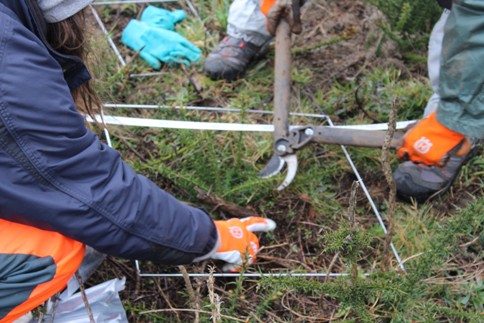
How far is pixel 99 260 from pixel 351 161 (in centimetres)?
98

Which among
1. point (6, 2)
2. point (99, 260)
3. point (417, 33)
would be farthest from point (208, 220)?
point (417, 33)

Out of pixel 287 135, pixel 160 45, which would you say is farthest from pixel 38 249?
pixel 160 45

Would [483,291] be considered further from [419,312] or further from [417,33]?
[417,33]

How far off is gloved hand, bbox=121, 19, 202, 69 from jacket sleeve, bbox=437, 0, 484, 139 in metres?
1.24

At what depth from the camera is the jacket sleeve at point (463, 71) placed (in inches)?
64.6

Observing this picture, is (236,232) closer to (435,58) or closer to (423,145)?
(423,145)

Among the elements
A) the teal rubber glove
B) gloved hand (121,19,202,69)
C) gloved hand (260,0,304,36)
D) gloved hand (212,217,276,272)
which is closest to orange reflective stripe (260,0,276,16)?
gloved hand (260,0,304,36)

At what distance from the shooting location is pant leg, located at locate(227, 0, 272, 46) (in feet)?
8.37

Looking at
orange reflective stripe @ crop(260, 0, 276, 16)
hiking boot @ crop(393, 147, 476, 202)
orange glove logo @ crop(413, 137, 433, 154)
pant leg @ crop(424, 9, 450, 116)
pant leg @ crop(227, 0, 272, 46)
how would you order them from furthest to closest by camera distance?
pant leg @ crop(227, 0, 272, 46) → orange reflective stripe @ crop(260, 0, 276, 16) → pant leg @ crop(424, 9, 450, 116) → hiking boot @ crop(393, 147, 476, 202) → orange glove logo @ crop(413, 137, 433, 154)

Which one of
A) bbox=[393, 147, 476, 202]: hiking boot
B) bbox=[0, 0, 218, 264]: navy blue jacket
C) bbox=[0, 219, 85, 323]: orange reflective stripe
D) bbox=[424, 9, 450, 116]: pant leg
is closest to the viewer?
bbox=[0, 0, 218, 264]: navy blue jacket

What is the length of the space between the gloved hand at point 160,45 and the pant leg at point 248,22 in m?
0.22

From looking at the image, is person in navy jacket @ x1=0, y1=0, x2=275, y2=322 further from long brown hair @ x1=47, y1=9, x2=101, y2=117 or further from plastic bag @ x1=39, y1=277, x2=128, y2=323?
plastic bag @ x1=39, y1=277, x2=128, y2=323

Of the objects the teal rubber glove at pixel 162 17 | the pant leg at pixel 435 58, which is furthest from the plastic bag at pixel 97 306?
the teal rubber glove at pixel 162 17

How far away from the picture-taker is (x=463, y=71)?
171cm
